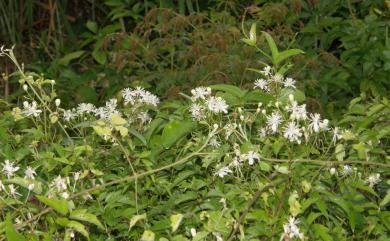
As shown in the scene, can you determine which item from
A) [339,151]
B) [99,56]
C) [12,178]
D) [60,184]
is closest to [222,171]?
[339,151]

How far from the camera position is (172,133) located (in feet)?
7.73

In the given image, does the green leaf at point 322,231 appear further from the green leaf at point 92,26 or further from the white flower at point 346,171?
the green leaf at point 92,26

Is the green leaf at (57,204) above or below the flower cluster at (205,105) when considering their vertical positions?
below

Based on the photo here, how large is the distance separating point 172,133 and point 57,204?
0.49 meters

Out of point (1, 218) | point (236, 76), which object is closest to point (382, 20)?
point (236, 76)

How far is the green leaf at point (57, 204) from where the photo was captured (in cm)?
195

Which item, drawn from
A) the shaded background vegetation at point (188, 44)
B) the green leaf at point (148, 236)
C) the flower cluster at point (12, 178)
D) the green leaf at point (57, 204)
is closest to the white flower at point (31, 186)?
the flower cluster at point (12, 178)

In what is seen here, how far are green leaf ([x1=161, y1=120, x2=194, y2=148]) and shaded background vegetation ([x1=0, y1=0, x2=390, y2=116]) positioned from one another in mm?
1059

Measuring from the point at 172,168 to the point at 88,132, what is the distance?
65 centimetres

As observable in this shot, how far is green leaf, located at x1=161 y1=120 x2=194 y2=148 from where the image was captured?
236 cm

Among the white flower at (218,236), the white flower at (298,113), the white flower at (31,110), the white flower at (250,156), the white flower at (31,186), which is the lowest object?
the white flower at (218,236)

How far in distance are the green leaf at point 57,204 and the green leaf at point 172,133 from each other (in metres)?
0.45

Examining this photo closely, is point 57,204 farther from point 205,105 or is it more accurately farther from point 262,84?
point 262,84

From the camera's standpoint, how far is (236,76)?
358 centimetres
